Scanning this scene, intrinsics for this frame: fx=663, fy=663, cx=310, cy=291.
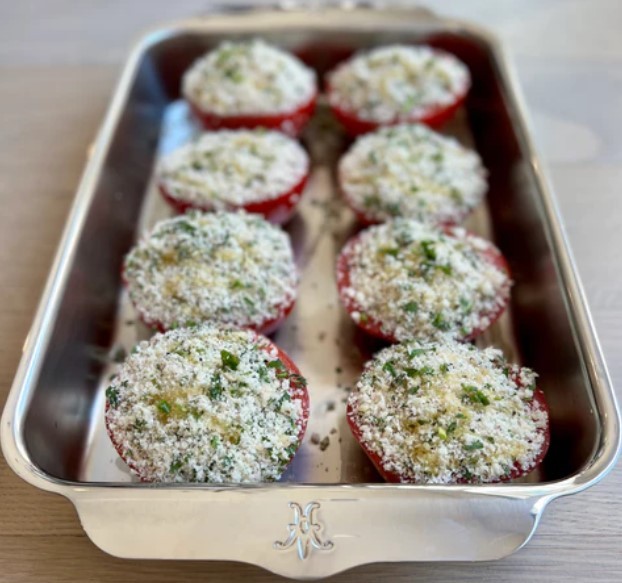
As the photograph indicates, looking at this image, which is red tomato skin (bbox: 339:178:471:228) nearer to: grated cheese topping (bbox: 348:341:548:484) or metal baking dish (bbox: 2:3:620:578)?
metal baking dish (bbox: 2:3:620:578)

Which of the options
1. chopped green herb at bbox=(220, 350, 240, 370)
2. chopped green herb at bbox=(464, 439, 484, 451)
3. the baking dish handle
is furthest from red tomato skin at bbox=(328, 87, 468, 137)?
the baking dish handle

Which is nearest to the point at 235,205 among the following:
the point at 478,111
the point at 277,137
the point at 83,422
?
the point at 277,137

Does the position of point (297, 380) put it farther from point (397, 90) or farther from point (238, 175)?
point (397, 90)

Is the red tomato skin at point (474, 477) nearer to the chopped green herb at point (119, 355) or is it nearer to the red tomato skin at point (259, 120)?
the chopped green herb at point (119, 355)

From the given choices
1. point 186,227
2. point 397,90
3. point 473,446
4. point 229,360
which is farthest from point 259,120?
point 473,446

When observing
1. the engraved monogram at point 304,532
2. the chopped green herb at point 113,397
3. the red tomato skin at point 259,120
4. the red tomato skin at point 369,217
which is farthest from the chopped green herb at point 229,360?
the red tomato skin at point 259,120
